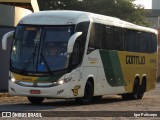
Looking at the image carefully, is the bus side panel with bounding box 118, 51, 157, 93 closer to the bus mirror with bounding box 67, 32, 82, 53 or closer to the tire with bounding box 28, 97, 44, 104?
the tire with bounding box 28, 97, 44, 104

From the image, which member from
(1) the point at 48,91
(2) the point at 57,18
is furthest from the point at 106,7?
(1) the point at 48,91

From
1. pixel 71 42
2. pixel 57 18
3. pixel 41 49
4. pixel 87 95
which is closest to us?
pixel 71 42

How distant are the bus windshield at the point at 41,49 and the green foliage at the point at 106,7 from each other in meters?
50.4

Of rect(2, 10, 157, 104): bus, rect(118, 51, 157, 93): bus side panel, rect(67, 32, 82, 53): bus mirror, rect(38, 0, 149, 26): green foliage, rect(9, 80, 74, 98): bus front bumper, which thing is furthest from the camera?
rect(38, 0, 149, 26): green foliage

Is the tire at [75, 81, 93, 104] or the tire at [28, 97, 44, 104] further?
the tire at [28, 97, 44, 104]

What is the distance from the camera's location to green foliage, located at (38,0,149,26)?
71.6 metres

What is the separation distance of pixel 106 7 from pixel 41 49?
55190 millimetres

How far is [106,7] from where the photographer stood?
7519cm

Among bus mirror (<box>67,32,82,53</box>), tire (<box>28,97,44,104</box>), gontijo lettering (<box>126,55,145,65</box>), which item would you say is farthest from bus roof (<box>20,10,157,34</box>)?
gontijo lettering (<box>126,55,145,65</box>)

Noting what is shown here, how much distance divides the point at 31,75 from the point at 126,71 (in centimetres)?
697

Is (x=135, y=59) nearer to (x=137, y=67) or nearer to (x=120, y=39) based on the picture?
(x=137, y=67)

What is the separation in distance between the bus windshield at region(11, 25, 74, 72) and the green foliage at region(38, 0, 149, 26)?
5042cm

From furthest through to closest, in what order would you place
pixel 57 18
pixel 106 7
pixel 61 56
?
pixel 106 7 → pixel 57 18 → pixel 61 56

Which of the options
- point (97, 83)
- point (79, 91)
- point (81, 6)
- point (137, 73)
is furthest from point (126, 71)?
point (81, 6)
